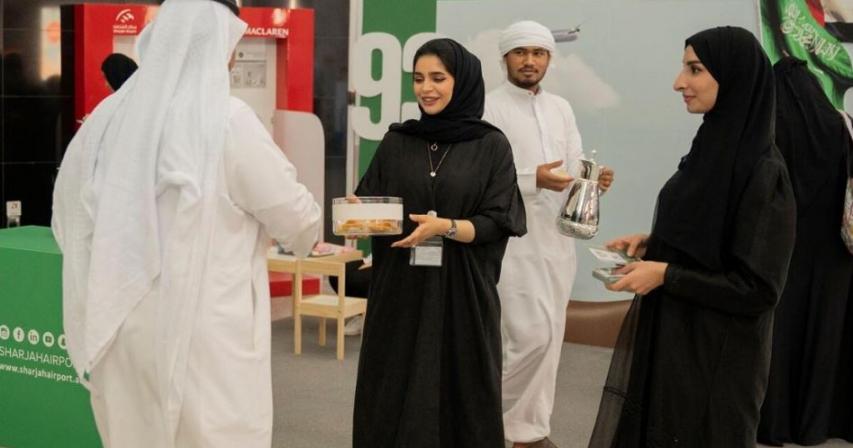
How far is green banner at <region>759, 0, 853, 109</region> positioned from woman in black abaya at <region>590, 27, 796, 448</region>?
3.55 metres

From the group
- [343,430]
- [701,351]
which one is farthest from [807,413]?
[701,351]

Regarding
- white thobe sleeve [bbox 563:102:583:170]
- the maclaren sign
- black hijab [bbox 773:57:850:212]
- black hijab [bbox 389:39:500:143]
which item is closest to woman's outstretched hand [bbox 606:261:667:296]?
black hijab [bbox 389:39:500:143]

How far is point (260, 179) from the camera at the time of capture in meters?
2.84

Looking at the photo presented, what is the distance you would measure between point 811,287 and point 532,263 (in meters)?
1.42

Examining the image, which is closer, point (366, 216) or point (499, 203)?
point (366, 216)

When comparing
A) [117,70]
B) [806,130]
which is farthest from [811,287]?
[117,70]

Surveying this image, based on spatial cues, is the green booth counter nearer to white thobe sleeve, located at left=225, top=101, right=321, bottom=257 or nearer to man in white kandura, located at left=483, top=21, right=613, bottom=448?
white thobe sleeve, located at left=225, top=101, right=321, bottom=257

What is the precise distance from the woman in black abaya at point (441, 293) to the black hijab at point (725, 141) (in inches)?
34.4

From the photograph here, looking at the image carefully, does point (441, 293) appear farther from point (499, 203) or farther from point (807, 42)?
point (807, 42)

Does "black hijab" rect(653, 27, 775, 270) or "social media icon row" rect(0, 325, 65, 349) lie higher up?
"black hijab" rect(653, 27, 775, 270)

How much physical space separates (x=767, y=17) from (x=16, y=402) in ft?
14.7

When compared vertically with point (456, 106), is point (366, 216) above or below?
below

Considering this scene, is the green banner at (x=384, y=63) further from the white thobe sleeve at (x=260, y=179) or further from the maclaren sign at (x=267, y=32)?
the white thobe sleeve at (x=260, y=179)

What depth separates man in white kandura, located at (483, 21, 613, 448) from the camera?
4383 mm
